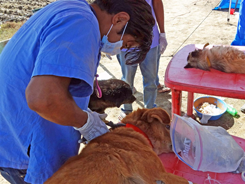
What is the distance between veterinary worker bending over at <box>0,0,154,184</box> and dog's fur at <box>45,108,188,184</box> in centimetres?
12

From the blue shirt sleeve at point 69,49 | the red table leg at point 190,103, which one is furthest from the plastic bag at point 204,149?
the red table leg at point 190,103

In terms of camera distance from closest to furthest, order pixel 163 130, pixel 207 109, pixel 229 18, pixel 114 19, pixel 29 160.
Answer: pixel 114 19, pixel 29 160, pixel 163 130, pixel 207 109, pixel 229 18

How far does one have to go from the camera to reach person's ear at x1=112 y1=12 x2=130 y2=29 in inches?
53.5

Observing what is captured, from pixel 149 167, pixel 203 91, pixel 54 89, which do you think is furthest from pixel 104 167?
pixel 203 91

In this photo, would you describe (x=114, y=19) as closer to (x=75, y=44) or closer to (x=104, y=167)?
(x=75, y=44)

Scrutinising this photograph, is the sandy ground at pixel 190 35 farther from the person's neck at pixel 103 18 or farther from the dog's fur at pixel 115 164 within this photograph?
the person's neck at pixel 103 18

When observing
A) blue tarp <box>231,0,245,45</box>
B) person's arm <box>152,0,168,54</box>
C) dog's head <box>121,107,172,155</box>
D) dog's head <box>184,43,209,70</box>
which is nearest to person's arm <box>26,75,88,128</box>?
dog's head <box>121,107,172,155</box>

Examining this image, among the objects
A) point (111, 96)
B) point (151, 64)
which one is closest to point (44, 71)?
point (111, 96)

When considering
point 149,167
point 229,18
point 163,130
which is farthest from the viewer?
point 229,18

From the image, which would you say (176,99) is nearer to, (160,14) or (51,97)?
(160,14)

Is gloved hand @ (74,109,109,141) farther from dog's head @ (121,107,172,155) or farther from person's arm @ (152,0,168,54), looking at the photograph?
person's arm @ (152,0,168,54)

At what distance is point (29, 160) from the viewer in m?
1.49

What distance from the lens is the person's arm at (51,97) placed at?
41.7 inches

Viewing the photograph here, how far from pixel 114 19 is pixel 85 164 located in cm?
99
